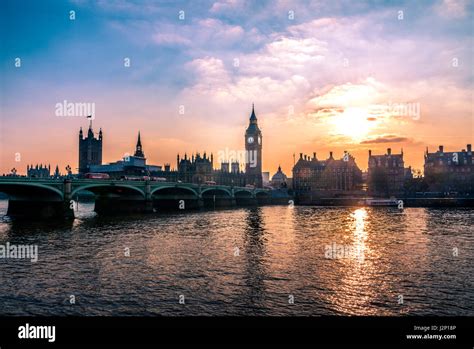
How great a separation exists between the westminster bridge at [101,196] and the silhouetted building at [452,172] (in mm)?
67679

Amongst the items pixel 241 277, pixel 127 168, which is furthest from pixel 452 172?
pixel 127 168

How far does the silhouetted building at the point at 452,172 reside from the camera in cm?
11231

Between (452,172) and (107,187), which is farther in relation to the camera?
(452,172)

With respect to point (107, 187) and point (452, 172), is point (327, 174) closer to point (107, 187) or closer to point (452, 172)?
point (452, 172)

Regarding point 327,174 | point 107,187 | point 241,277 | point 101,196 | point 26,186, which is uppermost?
point 327,174

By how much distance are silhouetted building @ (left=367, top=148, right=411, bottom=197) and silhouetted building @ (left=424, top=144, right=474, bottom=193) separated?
9.62m

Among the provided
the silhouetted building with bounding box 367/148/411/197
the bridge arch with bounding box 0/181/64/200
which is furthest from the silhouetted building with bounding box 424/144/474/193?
the bridge arch with bounding box 0/181/64/200

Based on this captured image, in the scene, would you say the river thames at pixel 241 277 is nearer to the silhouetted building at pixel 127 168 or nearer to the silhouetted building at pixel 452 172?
the silhouetted building at pixel 452 172

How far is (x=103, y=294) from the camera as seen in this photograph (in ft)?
46.5

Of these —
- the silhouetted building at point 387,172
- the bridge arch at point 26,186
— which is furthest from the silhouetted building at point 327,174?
the bridge arch at point 26,186

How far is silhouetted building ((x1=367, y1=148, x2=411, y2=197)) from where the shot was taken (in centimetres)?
12412

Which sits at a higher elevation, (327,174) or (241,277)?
A: (327,174)

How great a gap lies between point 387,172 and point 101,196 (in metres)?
104

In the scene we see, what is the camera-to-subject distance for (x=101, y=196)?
7012 centimetres
